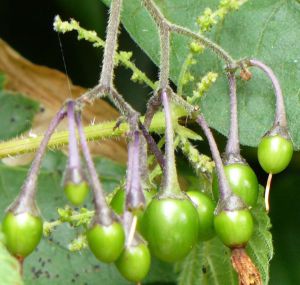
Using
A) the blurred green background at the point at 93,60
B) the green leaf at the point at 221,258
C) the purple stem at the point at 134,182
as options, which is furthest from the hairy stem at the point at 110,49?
the blurred green background at the point at 93,60

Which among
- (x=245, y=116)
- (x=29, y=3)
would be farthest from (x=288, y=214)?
(x=29, y=3)

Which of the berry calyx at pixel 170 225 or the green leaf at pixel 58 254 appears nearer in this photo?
the berry calyx at pixel 170 225

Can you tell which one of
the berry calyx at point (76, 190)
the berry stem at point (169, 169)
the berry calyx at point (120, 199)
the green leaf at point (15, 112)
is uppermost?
the green leaf at point (15, 112)

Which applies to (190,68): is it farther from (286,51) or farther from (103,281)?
(103,281)

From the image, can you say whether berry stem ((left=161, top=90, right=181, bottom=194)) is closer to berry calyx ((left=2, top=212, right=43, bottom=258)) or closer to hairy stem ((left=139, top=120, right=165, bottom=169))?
hairy stem ((left=139, top=120, right=165, bottom=169))

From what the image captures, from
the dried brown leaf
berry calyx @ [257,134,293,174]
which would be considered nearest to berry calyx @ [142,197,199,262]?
berry calyx @ [257,134,293,174]

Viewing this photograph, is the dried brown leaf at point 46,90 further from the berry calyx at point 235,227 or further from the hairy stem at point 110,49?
the berry calyx at point 235,227

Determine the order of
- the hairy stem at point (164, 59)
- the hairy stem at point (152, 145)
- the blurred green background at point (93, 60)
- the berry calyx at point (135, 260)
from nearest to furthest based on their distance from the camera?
the berry calyx at point (135, 260), the hairy stem at point (152, 145), the hairy stem at point (164, 59), the blurred green background at point (93, 60)
